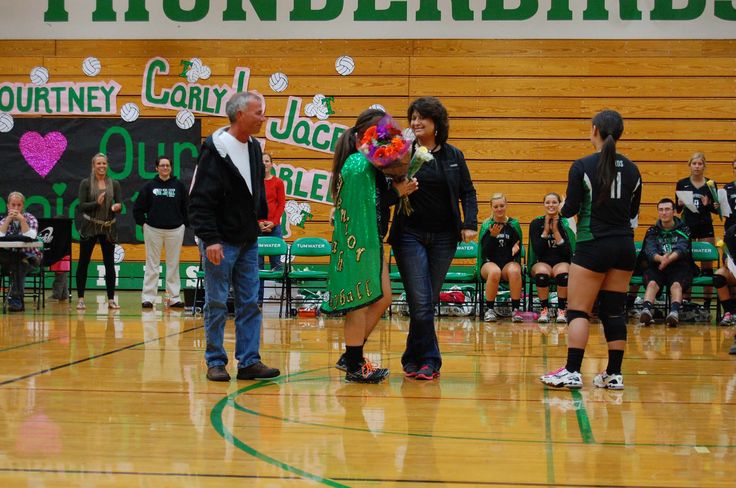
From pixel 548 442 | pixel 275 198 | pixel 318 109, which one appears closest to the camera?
pixel 548 442

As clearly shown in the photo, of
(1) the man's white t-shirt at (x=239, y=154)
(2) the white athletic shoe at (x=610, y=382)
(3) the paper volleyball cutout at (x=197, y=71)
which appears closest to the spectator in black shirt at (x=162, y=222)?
(3) the paper volleyball cutout at (x=197, y=71)

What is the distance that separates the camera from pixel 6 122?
13234 millimetres

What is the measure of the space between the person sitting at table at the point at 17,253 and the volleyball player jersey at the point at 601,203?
6667 mm

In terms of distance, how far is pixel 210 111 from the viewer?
13.0 m

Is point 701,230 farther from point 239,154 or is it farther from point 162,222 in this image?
point 239,154

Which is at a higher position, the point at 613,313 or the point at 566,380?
the point at 613,313

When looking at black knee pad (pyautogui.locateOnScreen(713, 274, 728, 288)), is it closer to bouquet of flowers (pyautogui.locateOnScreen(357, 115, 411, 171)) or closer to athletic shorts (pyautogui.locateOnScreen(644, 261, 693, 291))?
athletic shorts (pyautogui.locateOnScreen(644, 261, 693, 291))

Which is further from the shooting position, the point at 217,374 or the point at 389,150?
the point at 217,374

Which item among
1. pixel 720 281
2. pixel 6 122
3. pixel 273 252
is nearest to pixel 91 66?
pixel 6 122

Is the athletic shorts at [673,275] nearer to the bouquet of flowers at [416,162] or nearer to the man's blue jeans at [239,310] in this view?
the bouquet of flowers at [416,162]

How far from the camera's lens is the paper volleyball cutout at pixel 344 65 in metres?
12.7

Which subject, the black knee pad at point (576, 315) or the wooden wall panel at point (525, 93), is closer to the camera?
the black knee pad at point (576, 315)

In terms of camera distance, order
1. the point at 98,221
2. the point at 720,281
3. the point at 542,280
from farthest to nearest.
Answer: the point at 98,221 → the point at 542,280 → the point at 720,281

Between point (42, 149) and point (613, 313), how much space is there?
10.4 m
